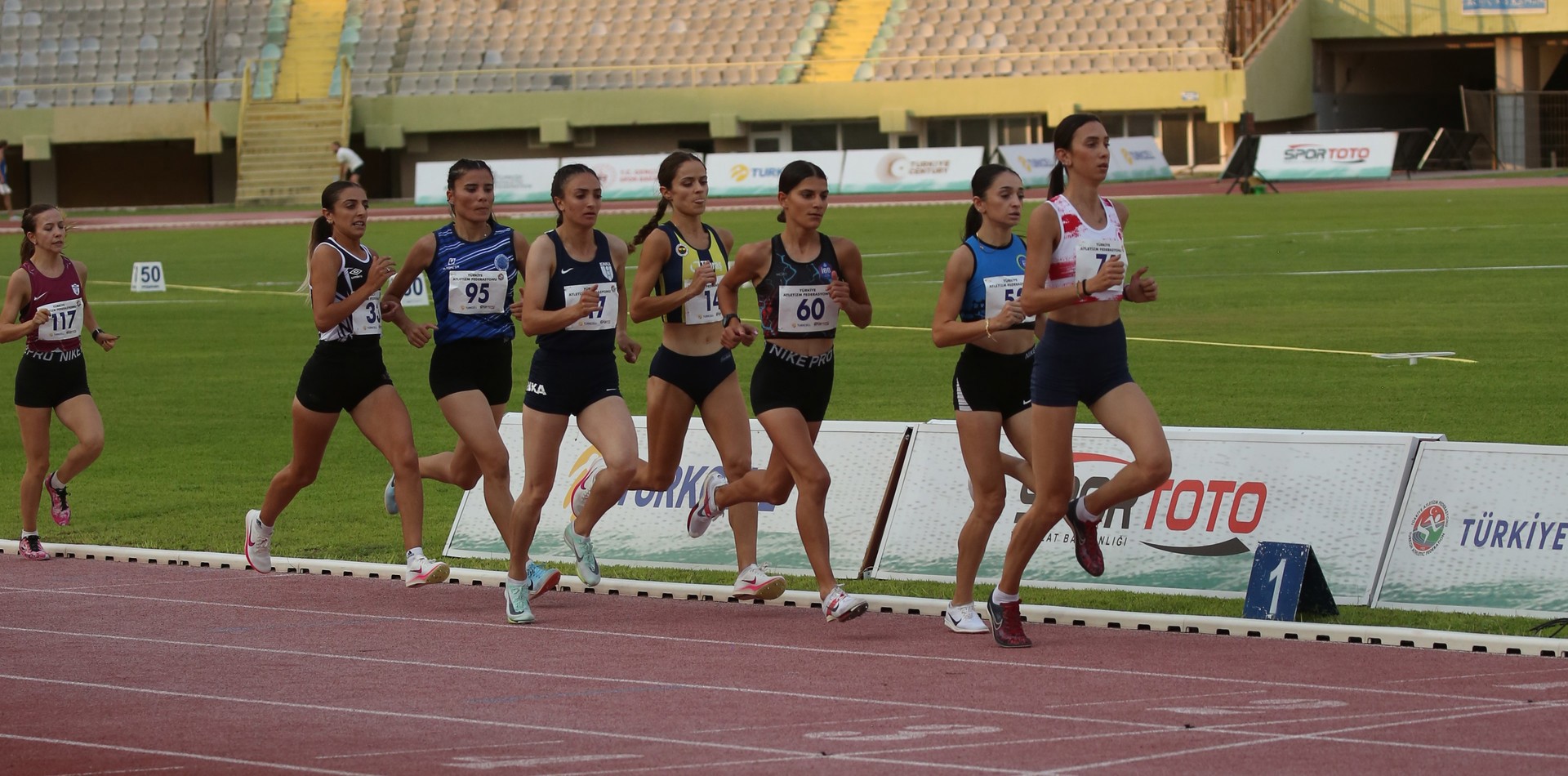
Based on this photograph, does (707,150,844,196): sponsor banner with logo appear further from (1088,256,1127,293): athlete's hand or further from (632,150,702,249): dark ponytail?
(1088,256,1127,293): athlete's hand

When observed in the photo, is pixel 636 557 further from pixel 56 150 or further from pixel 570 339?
pixel 56 150

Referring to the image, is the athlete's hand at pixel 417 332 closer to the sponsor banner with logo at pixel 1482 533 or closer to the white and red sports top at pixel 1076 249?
the white and red sports top at pixel 1076 249

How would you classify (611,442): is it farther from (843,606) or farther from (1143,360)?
(1143,360)

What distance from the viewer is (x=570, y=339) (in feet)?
29.0

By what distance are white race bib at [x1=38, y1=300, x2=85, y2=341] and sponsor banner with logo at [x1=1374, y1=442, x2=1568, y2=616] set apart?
6829mm

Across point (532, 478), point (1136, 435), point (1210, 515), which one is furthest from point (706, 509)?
point (1136, 435)

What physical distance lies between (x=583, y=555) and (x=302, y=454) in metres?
1.56

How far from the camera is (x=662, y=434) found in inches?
358

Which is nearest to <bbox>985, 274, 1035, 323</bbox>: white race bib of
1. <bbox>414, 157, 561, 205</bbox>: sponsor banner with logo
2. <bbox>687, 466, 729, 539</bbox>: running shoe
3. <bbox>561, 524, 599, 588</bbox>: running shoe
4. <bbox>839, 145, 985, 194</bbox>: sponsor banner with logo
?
<bbox>687, 466, 729, 539</bbox>: running shoe

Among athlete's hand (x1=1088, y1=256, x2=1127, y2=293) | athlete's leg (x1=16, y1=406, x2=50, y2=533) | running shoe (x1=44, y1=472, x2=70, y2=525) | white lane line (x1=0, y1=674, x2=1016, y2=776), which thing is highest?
athlete's hand (x1=1088, y1=256, x2=1127, y2=293)

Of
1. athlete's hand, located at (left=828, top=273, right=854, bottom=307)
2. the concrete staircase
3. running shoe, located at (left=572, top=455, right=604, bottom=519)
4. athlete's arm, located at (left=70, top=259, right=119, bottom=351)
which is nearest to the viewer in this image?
athlete's hand, located at (left=828, top=273, right=854, bottom=307)

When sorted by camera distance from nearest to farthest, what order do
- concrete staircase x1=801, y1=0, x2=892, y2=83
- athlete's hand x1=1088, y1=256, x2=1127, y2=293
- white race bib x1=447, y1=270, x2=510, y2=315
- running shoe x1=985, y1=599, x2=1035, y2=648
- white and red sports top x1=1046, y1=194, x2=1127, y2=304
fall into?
athlete's hand x1=1088, y1=256, x2=1127, y2=293, white and red sports top x1=1046, y1=194, x2=1127, y2=304, running shoe x1=985, y1=599, x2=1035, y2=648, white race bib x1=447, y1=270, x2=510, y2=315, concrete staircase x1=801, y1=0, x2=892, y2=83

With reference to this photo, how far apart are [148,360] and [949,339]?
14534 millimetres

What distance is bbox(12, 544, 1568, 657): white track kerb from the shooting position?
761cm
